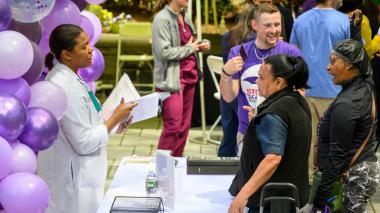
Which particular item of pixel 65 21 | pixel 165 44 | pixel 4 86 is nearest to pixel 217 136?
pixel 165 44

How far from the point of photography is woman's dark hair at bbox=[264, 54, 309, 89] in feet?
13.7

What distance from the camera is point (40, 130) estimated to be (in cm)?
460

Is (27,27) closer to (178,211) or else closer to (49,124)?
(49,124)

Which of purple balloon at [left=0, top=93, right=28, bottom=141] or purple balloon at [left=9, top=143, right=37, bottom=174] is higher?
purple balloon at [left=0, top=93, right=28, bottom=141]

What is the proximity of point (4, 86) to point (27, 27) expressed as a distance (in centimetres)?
45

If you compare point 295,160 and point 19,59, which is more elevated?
point 19,59

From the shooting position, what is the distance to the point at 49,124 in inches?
181

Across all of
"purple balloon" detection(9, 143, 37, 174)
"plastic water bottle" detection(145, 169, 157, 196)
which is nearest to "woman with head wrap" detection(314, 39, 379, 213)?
"plastic water bottle" detection(145, 169, 157, 196)

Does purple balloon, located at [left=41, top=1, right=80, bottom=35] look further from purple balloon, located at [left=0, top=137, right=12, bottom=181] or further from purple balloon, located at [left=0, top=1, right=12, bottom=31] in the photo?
purple balloon, located at [left=0, top=137, right=12, bottom=181]

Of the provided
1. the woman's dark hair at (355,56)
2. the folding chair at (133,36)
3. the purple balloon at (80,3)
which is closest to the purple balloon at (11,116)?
the purple balloon at (80,3)

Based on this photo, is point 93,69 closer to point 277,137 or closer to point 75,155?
point 75,155

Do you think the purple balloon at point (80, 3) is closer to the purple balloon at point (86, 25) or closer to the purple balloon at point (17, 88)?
the purple balloon at point (86, 25)

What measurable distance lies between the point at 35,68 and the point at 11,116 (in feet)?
1.52

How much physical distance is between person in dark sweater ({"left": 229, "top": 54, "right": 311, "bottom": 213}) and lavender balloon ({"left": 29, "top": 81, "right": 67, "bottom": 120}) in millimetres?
1110
